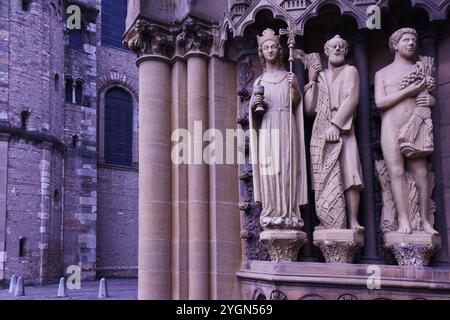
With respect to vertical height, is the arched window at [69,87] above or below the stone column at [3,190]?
above

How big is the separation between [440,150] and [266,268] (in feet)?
7.22

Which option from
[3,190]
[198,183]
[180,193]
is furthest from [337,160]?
[3,190]

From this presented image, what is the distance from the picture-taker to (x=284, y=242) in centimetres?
569

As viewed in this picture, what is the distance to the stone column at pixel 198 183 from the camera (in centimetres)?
639

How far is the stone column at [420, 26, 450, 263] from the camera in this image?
5520mm

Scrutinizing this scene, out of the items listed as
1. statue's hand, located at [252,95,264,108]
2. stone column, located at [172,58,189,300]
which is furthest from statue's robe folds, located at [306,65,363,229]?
stone column, located at [172,58,189,300]

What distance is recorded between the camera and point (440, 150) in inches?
226

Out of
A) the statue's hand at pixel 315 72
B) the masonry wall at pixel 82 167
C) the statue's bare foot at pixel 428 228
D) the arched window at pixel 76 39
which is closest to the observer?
the statue's bare foot at pixel 428 228

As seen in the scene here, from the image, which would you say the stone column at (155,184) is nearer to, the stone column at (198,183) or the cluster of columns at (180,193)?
the cluster of columns at (180,193)

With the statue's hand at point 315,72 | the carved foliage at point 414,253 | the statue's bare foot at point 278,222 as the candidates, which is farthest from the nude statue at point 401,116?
the statue's bare foot at point 278,222

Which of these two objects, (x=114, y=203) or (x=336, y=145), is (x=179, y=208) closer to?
(x=336, y=145)

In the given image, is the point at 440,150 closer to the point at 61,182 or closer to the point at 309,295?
the point at 309,295

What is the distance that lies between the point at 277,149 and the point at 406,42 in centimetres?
171

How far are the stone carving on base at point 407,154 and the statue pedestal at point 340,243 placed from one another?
30 cm
